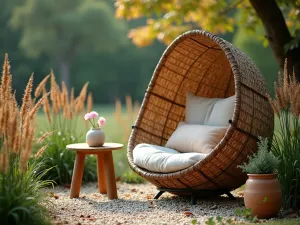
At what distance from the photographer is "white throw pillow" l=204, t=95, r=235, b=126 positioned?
4504 millimetres

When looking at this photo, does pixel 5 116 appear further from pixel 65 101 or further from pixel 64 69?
pixel 64 69

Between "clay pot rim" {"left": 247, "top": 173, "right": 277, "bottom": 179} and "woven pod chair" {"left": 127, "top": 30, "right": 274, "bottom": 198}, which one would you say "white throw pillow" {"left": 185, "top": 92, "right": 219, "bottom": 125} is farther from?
"clay pot rim" {"left": 247, "top": 173, "right": 277, "bottom": 179}

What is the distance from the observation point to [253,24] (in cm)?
665

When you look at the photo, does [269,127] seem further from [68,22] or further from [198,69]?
[68,22]

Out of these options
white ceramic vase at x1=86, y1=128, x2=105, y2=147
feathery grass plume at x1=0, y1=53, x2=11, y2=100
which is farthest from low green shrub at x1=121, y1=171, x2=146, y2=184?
feathery grass plume at x1=0, y1=53, x2=11, y2=100

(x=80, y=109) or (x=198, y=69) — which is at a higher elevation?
(x=198, y=69)

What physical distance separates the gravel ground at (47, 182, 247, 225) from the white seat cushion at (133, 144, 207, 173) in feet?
0.98

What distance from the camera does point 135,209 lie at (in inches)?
160

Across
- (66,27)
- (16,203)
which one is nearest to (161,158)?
(16,203)

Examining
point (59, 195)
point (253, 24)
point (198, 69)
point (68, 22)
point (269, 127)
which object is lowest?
point (59, 195)

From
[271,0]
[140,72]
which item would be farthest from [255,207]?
[140,72]

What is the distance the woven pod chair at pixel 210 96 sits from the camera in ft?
13.1

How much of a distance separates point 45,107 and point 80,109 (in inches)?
15.5

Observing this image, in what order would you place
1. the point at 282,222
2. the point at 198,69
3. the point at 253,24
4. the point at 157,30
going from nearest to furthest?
the point at 282,222, the point at 198,69, the point at 253,24, the point at 157,30
